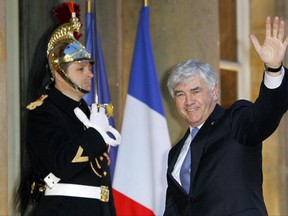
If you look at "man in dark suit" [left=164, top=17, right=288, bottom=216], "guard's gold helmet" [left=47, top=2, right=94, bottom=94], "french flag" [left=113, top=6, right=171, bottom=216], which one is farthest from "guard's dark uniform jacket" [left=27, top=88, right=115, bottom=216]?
"french flag" [left=113, top=6, right=171, bottom=216]

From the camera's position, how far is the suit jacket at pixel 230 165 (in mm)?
3074

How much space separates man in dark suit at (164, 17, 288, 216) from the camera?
9.70ft

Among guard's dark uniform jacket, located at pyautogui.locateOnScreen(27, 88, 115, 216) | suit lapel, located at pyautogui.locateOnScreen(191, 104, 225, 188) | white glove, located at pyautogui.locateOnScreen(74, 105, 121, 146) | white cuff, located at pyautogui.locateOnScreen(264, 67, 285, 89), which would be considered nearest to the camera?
white cuff, located at pyautogui.locateOnScreen(264, 67, 285, 89)

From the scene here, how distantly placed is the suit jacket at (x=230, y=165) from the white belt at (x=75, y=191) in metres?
0.76

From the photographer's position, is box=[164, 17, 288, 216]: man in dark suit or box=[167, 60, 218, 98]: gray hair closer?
box=[164, 17, 288, 216]: man in dark suit

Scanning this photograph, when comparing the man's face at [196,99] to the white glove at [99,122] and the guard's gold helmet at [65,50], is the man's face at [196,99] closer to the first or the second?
the white glove at [99,122]

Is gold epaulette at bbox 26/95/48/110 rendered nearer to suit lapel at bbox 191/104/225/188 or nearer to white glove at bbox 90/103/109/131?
Result: white glove at bbox 90/103/109/131

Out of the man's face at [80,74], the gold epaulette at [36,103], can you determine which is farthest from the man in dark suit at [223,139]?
the gold epaulette at [36,103]

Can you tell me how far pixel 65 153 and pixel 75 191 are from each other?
0.71 feet

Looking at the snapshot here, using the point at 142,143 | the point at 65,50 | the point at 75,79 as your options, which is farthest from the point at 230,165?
the point at 142,143

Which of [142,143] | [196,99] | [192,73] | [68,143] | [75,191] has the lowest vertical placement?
[75,191]

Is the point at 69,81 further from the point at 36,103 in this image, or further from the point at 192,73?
the point at 192,73

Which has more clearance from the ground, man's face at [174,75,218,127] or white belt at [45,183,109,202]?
man's face at [174,75,218,127]

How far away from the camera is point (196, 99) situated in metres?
3.32
